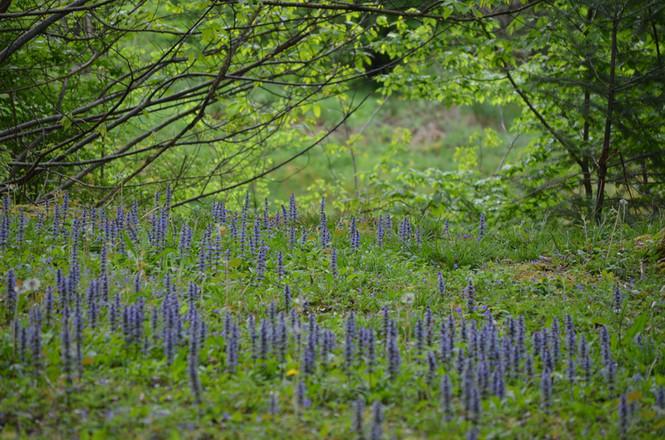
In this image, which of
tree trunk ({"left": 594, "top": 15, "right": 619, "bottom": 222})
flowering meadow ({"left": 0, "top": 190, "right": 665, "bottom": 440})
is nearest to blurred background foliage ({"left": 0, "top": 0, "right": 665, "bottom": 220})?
tree trunk ({"left": 594, "top": 15, "right": 619, "bottom": 222})

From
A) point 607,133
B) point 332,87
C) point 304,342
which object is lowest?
point 304,342

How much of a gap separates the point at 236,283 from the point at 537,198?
5109mm

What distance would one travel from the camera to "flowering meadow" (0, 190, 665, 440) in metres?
3.43

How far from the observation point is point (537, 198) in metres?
8.96

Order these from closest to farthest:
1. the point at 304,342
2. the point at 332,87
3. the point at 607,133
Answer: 1. the point at 304,342
2. the point at 607,133
3. the point at 332,87

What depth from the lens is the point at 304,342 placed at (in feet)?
13.6

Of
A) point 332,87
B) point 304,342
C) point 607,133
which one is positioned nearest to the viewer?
point 304,342

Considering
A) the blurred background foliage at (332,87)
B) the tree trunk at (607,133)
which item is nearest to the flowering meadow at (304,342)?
the blurred background foliage at (332,87)

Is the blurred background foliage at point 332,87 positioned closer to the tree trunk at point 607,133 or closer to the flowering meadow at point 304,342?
the tree trunk at point 607,133

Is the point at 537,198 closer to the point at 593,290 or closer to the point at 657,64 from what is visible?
the point at 657,64

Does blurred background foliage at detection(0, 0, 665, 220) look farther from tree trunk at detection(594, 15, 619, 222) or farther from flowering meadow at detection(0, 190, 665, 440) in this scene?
flowering meadow at detection(0, 190, 665, 440)

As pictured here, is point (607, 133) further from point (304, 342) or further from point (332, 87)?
point (304, 342)

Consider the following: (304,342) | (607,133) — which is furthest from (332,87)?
(304,342)

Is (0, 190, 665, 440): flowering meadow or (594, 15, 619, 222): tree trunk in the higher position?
(594, 15, 619, 222): tree trunk
